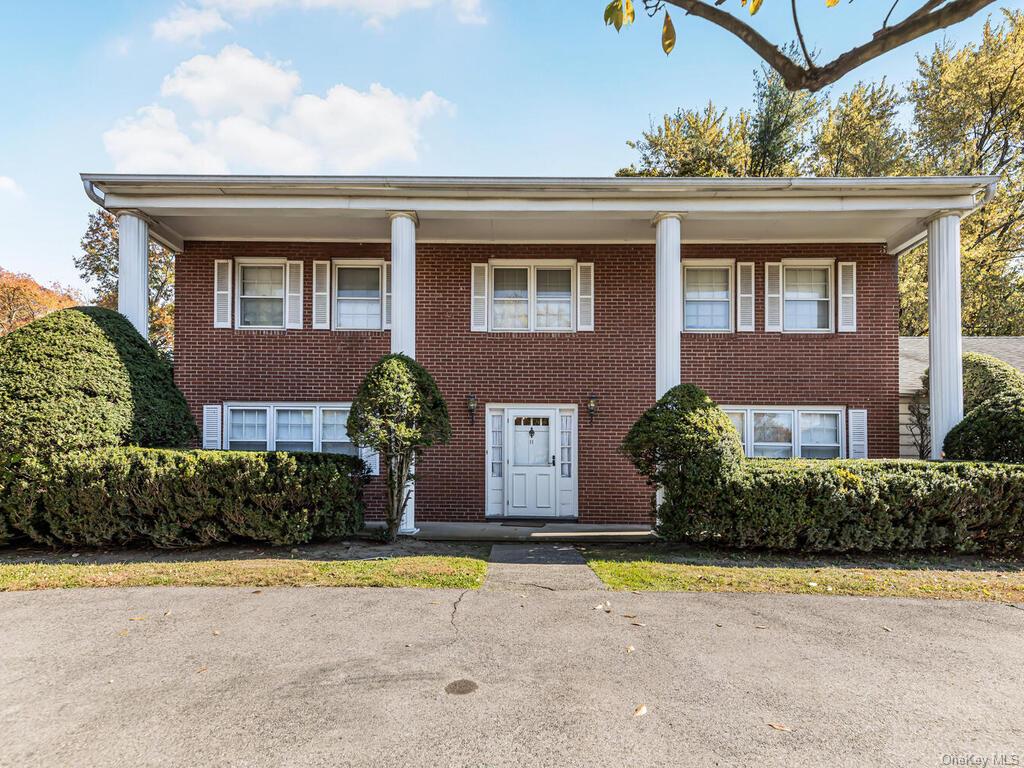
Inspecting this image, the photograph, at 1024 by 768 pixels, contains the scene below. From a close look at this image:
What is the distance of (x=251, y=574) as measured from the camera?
19.4 ft

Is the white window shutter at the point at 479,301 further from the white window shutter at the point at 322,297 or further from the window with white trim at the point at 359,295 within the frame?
the white window shutter at the point at 322,297

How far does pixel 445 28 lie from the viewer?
25.0ft

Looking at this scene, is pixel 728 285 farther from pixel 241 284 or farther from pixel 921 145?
pixel 921 145

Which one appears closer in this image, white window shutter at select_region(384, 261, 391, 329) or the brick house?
the brick house

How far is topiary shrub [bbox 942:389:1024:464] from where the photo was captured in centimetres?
732

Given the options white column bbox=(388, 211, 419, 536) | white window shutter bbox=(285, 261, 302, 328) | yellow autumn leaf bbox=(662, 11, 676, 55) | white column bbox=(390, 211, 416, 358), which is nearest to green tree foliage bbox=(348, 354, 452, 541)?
white column bbox=(388, 211, 419, 536)

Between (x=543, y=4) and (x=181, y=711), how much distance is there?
20.1 feet

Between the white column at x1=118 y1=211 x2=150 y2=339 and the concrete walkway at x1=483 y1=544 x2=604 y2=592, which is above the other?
the white column at x1=118 y1=211 x2=150 y2=339

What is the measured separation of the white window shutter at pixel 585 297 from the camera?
10031 mm

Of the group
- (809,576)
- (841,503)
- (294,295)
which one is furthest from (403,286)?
(841,503)

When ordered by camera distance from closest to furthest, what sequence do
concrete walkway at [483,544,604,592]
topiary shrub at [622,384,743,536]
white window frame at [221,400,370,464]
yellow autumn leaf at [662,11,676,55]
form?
yellow autumn leaf at [662,11,676,55] → concrete walkway at [483,544,604,592] → topiary shrub at [622,384,743,536] → white window frame at [221,400,370,464]

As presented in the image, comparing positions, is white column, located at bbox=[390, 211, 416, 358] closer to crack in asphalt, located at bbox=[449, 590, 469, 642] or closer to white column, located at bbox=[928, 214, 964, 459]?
crack in asphalt, located at bbox=[449, 590, 469, 642]

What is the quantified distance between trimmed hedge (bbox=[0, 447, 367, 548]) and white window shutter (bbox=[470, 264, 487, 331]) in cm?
395

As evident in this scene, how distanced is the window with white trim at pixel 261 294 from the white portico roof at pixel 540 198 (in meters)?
1.35
